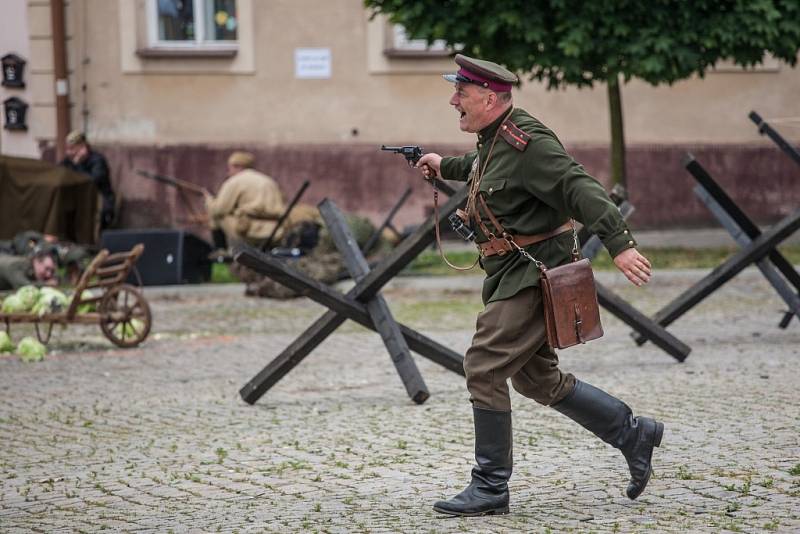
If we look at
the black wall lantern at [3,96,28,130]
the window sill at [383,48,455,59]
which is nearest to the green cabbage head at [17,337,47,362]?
the window sill at [383,48,455,59]

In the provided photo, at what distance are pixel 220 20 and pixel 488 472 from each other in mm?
15062

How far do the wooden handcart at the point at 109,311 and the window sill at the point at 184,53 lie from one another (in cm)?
845

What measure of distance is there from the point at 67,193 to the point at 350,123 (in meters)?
3.93

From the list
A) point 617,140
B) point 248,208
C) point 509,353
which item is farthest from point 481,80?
point 617,140

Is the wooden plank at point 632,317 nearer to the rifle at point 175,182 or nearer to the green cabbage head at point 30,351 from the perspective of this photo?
the green cabbage head at point 30,351

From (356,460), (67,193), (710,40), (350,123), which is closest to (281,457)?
(356,460)

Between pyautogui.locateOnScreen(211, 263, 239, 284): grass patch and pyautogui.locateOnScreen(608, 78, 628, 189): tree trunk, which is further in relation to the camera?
pyautogui.locateOnScreen(608, 78, 628, 189): tree trunk

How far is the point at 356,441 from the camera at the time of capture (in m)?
7.22

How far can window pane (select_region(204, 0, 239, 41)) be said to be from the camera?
19734mm

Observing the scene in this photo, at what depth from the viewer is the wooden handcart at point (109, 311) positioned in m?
11.0

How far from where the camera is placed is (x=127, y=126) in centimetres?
1973

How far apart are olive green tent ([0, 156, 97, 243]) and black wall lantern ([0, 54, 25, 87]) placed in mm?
2402

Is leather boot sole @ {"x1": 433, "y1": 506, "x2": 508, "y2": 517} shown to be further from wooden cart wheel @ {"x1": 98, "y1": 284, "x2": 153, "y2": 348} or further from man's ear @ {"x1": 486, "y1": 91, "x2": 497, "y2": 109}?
wooden cart wheel @ {"x1": 98, "y1": 284, "x2": 153, "y2": 348}

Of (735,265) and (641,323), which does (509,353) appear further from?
(735,265)
